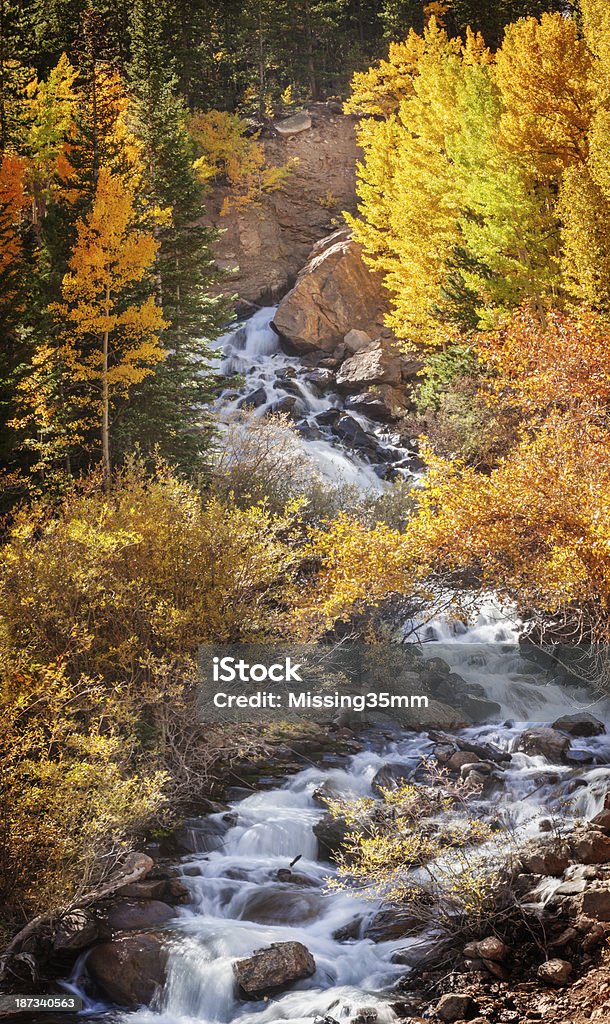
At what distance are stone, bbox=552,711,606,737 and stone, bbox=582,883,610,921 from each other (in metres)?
5.46

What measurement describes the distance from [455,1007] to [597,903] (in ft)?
6.04

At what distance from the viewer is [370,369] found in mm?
28766

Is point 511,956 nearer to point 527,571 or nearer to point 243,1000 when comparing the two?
point 243,1000

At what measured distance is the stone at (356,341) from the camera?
30.5 m

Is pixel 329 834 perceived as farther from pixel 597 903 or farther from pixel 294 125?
pixel 294 125

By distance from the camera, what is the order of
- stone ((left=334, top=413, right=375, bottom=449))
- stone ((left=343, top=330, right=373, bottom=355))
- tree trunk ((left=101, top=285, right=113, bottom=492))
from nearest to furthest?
tree trunk ((left=101, top=285, right=113, bottom=492))
stone ((left=334, top=413, right=375, bottom=449))
stone ((left=343, top=330, right=373, bottom=355))

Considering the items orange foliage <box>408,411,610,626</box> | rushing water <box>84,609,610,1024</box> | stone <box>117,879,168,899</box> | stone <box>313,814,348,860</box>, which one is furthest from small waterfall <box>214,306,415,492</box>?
stone <box>117,879,168,899</box>

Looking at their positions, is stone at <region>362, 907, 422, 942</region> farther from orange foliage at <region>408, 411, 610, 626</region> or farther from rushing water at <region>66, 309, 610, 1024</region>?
orange foliage at <region>408, 411, 610, 626</region>

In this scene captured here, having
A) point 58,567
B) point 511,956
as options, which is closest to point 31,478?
point 58,567

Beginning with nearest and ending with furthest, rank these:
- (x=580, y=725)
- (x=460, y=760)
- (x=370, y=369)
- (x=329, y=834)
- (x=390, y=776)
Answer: (x=329, y=834) < (x=390, y=776) < (x=460, y=760) < (x=580, y=725) < (x=370, y=369)

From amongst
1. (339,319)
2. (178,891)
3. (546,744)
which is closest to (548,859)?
(546,744)

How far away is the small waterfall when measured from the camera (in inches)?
958

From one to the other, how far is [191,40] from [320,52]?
330 inches

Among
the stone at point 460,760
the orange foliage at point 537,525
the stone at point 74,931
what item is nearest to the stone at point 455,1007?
the stone at point 74,931
